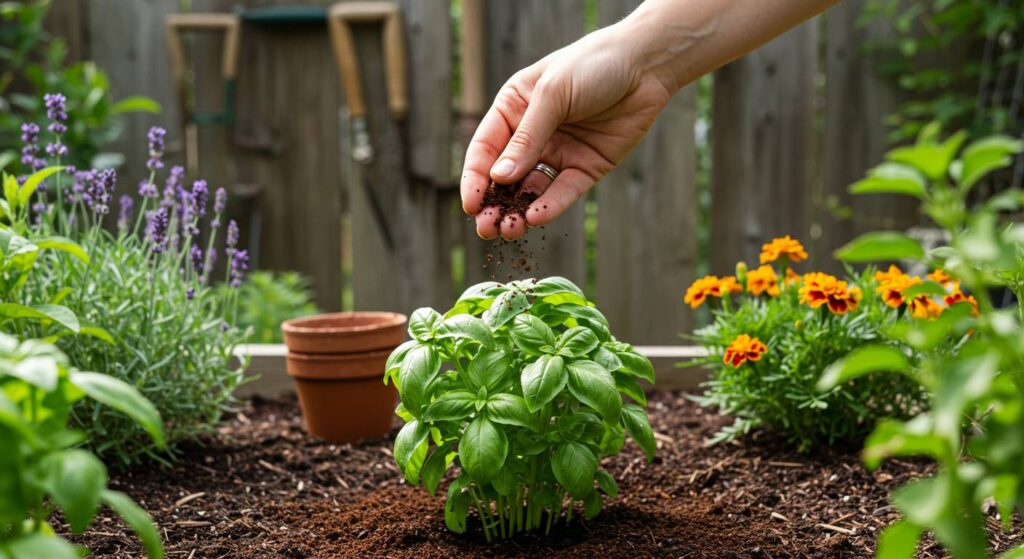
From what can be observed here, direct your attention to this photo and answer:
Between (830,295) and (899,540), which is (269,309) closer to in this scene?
(830,295)

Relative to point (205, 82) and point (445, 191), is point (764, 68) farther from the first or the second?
point (205, 82)

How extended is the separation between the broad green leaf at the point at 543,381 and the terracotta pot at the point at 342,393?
913 millimetres

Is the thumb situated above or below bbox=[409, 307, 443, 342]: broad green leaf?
above

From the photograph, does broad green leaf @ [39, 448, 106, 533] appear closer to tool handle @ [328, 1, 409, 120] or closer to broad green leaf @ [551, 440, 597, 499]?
broad green leaf @ [551, 440, 597, 499]

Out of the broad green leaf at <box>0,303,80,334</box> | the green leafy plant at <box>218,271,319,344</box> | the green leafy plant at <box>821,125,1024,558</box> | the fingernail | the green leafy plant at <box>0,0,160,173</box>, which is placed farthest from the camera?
the green leafy plant at <box>0,0,160,173</box>

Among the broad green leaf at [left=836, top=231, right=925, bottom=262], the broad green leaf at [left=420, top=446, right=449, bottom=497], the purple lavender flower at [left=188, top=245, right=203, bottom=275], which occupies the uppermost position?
the broad green leaf at [left=836, top=231, right=925, bottom=262]

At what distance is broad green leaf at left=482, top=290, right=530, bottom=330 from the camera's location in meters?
1.54

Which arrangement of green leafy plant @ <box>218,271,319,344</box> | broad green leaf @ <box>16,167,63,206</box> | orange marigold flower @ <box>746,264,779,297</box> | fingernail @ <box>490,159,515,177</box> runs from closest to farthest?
broad green leaf @ <box>16,167,63,206</box>
fingernail @ <box>490,159,515,177</box>
orange marigold flower @ <box>746,264,779,297</box>
green leafy plant @ <box>218,271,319,344</box>

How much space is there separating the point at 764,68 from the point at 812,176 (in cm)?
52

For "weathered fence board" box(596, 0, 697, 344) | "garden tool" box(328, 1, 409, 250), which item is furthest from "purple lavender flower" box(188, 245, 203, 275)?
"weathered fence board" box(596, 0, 697, 344)

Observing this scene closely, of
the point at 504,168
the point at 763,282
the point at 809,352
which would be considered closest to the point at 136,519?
the point at 504,168

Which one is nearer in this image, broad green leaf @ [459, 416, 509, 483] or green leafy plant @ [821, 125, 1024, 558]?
green leafy plant @ [821, 125, 1024, 558]

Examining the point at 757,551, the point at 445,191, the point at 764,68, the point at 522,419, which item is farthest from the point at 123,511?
the point at 764,68

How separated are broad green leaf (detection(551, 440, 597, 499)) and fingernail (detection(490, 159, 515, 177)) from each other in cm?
64
